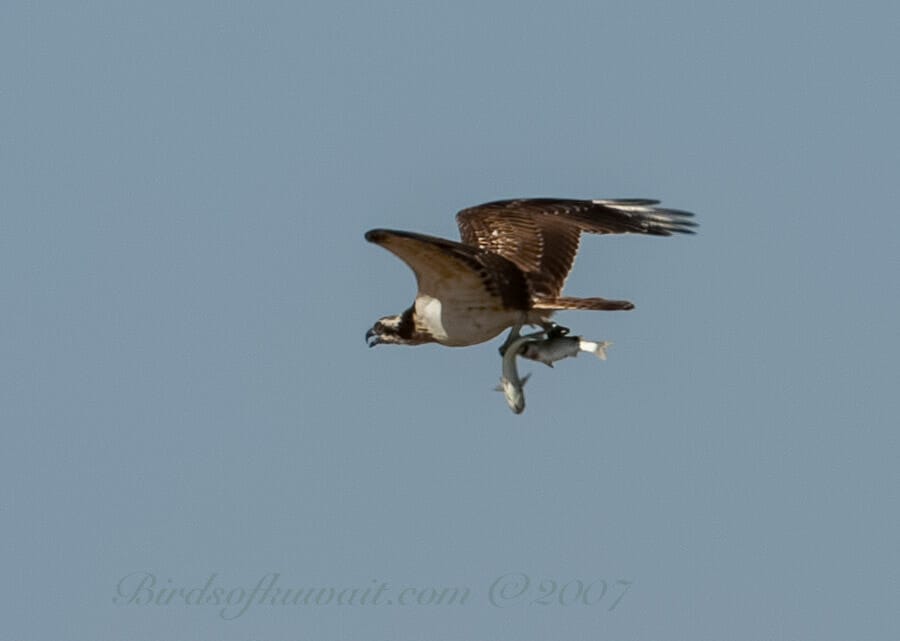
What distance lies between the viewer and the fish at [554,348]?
17.6 m

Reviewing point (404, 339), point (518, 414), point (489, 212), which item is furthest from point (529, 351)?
point (489, 212)

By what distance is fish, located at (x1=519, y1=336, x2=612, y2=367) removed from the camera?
17562 millimetres

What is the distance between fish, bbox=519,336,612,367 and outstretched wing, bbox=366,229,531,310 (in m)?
0.60

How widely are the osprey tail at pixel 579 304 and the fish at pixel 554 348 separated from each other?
32cm

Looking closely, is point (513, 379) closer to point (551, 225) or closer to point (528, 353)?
point (528, 353)

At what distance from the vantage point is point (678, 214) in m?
20.8

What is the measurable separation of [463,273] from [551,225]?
2.93 metres

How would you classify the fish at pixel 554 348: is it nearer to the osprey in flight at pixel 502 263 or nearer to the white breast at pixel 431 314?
the osprey in flight at pixel 502 263

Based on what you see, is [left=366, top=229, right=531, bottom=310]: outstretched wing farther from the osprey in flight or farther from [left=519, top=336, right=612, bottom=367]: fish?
[left=519, top=336, right=612, bottom=367]: fish

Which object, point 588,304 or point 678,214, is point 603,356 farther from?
point 678,214

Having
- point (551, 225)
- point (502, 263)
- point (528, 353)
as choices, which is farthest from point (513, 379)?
point (551, 225)

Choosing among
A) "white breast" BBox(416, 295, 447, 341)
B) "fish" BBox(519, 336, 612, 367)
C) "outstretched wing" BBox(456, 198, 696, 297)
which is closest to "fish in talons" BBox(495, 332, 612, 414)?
"fish" BBox(519, 336, 612, 367)

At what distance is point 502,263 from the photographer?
18375mm

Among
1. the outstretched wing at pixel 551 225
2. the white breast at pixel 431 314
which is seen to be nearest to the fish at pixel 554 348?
the white breast at pixel 431 314
